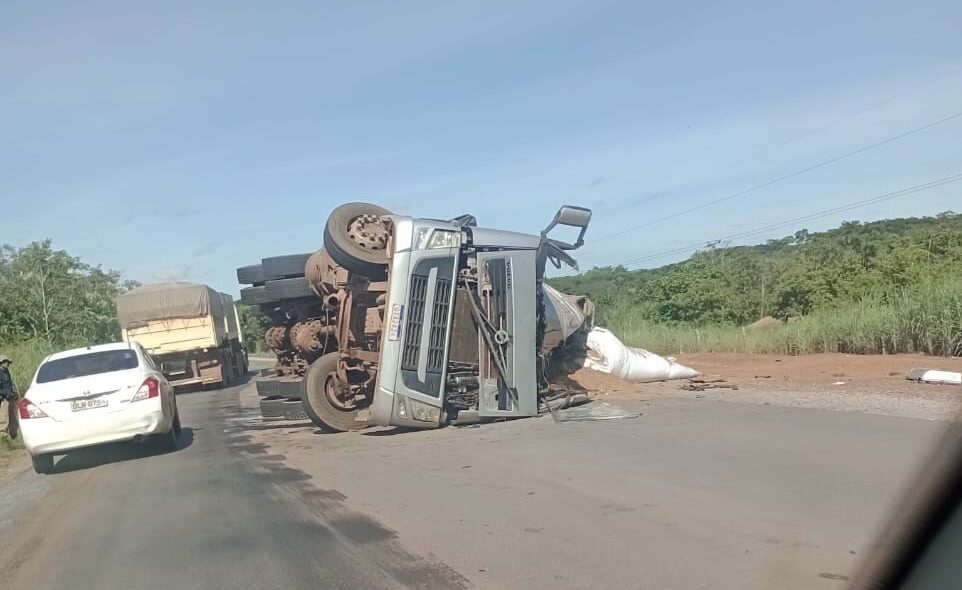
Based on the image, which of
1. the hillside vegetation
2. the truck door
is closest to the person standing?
the truck door

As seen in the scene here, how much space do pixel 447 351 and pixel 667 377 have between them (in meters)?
6.53

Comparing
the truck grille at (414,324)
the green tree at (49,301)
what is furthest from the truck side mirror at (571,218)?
the green tree at (49,301)

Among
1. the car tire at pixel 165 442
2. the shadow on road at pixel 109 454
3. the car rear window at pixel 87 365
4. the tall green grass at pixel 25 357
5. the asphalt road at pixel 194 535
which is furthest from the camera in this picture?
the tall green grass at pixel 25 357

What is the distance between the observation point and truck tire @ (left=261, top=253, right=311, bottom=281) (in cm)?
1616

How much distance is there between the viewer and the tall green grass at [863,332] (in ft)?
58.6

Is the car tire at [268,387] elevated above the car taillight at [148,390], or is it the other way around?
the car taillight at [148,390]

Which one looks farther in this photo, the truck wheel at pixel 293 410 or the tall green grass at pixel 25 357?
the tall green grass at pixel 25 357

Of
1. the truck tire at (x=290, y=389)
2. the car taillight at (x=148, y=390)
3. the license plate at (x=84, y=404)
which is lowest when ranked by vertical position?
the truck tire at (x=290, y=389)

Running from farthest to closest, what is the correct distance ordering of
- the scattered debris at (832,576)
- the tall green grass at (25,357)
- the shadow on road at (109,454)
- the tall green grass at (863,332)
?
the tall green grass at (25,357)
the tall green grass at (863,332)
the shadow on road at (109,454)
the scattered debris at (832,576)

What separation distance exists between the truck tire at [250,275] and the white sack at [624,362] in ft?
24.4

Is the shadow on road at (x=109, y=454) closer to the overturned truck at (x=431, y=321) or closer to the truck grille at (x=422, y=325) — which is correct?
the overturned truck at (x=431, y=321)

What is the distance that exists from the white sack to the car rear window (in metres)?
7.55

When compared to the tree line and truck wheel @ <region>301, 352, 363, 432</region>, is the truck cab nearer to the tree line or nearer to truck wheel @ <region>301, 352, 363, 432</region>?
truck wheel @ <region>301, 352, 363, 432</region>

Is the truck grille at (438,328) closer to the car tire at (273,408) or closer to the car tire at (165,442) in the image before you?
the car tire at (273,408)
